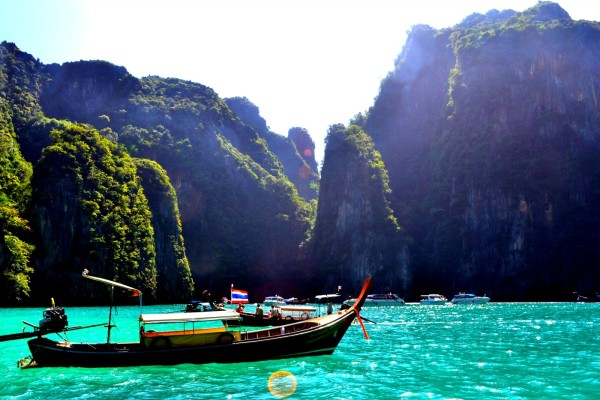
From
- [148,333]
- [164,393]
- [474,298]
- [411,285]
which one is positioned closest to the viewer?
[164,393]

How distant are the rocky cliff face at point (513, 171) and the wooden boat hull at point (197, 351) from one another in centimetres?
8294

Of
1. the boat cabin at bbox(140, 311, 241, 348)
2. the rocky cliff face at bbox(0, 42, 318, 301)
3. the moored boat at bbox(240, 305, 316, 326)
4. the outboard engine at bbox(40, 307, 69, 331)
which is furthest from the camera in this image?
the rocky cliff face at bbox(0, 42, 318, 301)

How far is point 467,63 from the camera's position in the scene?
124 m

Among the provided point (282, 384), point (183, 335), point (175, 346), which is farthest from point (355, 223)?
point (282, 384)

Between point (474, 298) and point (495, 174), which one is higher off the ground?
point (495, 174)

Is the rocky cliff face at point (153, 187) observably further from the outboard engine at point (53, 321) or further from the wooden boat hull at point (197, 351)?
the wooden boat hull at point (197, 351)

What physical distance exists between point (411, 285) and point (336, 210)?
28871 mm

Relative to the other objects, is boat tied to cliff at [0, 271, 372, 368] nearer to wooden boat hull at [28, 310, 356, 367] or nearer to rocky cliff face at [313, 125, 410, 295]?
wooden boat hull at [28, 310, 356, 367]

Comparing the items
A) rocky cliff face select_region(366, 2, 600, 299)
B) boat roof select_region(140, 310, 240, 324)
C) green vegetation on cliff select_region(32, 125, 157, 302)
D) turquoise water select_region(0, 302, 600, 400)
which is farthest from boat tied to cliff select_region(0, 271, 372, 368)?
rocky cliff face select_region(366, 2, 600, 299)

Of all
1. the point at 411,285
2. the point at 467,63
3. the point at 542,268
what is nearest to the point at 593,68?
the point at 467,63

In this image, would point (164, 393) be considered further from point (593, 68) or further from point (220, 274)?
point (593, 68)

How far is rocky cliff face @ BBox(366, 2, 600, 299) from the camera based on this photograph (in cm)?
9650

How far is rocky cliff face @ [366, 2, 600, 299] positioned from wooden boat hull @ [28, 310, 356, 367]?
8294 centimetres

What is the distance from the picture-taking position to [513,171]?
10344 cm
